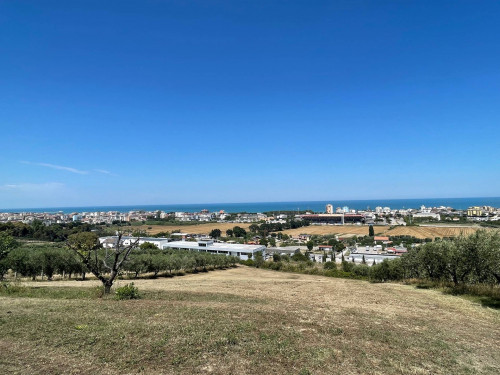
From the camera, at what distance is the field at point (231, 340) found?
25.3ft

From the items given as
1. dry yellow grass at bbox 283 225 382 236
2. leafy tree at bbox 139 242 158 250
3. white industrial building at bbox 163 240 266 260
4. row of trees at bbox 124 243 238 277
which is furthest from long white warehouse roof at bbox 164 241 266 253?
dry yellow grass at bbox 283 225 382 236

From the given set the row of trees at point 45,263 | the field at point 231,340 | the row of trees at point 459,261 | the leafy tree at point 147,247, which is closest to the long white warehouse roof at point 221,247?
the leafy tree at point 147,247

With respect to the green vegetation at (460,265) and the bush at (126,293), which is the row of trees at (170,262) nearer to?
the bush at (126,293)

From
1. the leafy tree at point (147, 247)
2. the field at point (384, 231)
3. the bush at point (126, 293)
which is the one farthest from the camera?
the field at point (384, 231)

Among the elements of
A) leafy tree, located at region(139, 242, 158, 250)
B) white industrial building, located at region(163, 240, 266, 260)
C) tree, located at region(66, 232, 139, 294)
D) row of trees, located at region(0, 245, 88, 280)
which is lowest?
white industrial building, located at region(163, 240, 266, 260)

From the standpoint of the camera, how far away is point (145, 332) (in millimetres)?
9766

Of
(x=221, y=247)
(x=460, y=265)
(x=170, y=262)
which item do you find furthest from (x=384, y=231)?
(x=460, y=265)

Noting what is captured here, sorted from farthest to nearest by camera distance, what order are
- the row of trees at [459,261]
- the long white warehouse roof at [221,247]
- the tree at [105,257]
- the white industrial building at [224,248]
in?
the long white warehouse roof at [221,247] → the white industrial building at [224,248] → the row of trees at [459,261] → the tree at [105,257]

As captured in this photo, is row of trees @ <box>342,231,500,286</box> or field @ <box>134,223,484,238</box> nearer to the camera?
row of trees @ <box>342,231,500,286</box>

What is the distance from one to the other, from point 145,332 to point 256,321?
4.23 metres

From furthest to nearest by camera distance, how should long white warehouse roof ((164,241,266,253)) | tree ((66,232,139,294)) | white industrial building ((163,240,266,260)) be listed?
long white warehouse roof ((164,241,266,253)) < white industrial building ((163,240,266,260)) < tree ((66,232,139,294))

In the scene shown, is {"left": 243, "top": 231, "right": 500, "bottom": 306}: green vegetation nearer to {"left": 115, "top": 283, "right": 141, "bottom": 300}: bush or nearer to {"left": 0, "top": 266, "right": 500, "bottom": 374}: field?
{"left": 0, "top": 266, "right": 500, "bottom": 374}: field

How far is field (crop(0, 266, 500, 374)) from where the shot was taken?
7727 millimetres

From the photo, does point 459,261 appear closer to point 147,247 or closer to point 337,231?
point 147,247
